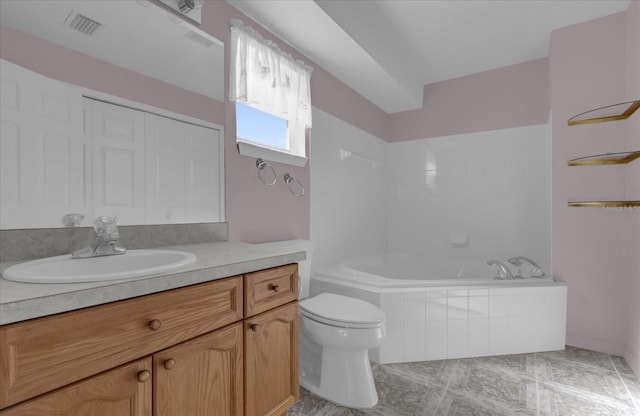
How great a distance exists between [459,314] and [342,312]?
97 centimetres

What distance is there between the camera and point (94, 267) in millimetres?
1062

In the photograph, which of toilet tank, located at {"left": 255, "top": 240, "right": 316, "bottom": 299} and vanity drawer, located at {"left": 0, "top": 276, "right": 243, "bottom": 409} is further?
toilet tank, located at {"left": 255, "top": 240, "right": 316, "bottom": 299}

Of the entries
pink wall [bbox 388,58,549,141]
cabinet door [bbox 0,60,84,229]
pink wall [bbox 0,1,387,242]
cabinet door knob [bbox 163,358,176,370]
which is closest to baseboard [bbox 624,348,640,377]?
pink wall [bbox 388,58,549,141]

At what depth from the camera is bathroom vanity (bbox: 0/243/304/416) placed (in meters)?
0.63

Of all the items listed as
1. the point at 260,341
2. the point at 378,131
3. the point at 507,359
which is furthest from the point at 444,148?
the point at 260,341

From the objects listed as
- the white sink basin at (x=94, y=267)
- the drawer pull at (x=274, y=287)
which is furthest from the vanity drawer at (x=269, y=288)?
the white sink basin at (x=94, y=267)

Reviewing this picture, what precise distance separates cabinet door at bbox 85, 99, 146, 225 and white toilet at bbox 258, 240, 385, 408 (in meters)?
1.03

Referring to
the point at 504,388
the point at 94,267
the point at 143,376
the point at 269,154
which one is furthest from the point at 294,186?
the point at 504,388

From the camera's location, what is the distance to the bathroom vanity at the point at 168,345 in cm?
63

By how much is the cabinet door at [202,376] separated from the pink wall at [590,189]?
2.55 metres

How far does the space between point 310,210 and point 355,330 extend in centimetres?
113

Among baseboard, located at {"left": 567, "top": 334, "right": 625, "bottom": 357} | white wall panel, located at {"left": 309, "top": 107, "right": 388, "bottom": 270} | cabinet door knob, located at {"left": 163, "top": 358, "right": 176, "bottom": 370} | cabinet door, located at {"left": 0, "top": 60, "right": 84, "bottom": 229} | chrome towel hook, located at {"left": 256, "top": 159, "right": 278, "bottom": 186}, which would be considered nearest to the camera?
cabinet door knob, located at {"left": 163, "top": 358, "right": 176, "bottom": 370}

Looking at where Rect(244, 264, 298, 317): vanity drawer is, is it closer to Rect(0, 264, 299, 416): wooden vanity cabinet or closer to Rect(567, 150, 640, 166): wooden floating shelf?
Rect(0, 264, 299, 416): wooden vanity cabinet

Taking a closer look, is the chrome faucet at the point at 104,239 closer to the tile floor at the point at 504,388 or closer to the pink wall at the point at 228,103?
the pink wall at the point at 228,103
